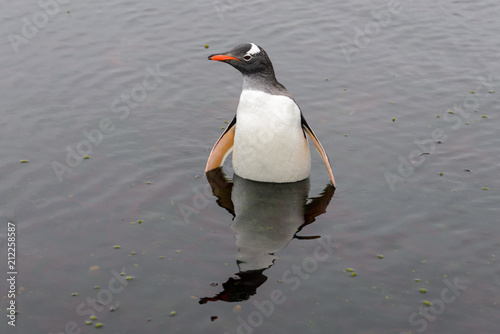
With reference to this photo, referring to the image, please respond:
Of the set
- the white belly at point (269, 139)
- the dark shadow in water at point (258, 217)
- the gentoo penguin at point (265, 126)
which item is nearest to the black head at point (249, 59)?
the gentoo penguin at point (265, 126)

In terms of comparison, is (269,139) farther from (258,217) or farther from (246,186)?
(258,217)

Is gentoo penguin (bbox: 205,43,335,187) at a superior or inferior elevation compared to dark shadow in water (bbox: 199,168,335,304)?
superior

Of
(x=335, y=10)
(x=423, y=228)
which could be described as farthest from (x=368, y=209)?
(x=335, y=10)

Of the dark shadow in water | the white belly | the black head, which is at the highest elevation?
the black head

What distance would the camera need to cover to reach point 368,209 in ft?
27.6

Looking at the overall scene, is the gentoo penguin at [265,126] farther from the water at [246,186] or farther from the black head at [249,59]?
the water at [246,186]

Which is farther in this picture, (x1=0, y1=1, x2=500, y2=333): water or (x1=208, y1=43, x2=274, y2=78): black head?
(x1=208, y1=43, x2=274, y2=78): black head

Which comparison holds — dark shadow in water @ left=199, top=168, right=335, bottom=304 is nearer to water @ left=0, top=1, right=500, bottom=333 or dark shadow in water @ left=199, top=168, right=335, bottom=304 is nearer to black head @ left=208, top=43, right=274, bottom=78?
water @ left=0, top=1, right=500, bottom=333

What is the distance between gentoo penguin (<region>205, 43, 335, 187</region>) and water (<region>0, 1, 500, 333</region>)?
0.41m

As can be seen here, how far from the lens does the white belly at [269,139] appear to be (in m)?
8.41

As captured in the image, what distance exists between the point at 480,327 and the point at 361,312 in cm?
112

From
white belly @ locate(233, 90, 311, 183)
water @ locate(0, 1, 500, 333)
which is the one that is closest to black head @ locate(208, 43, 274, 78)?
white belly @ locate(233, 90, 311, 183)

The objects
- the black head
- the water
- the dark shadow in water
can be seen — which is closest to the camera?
the water

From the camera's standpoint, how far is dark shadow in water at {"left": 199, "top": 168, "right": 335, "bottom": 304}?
710 centimetres
